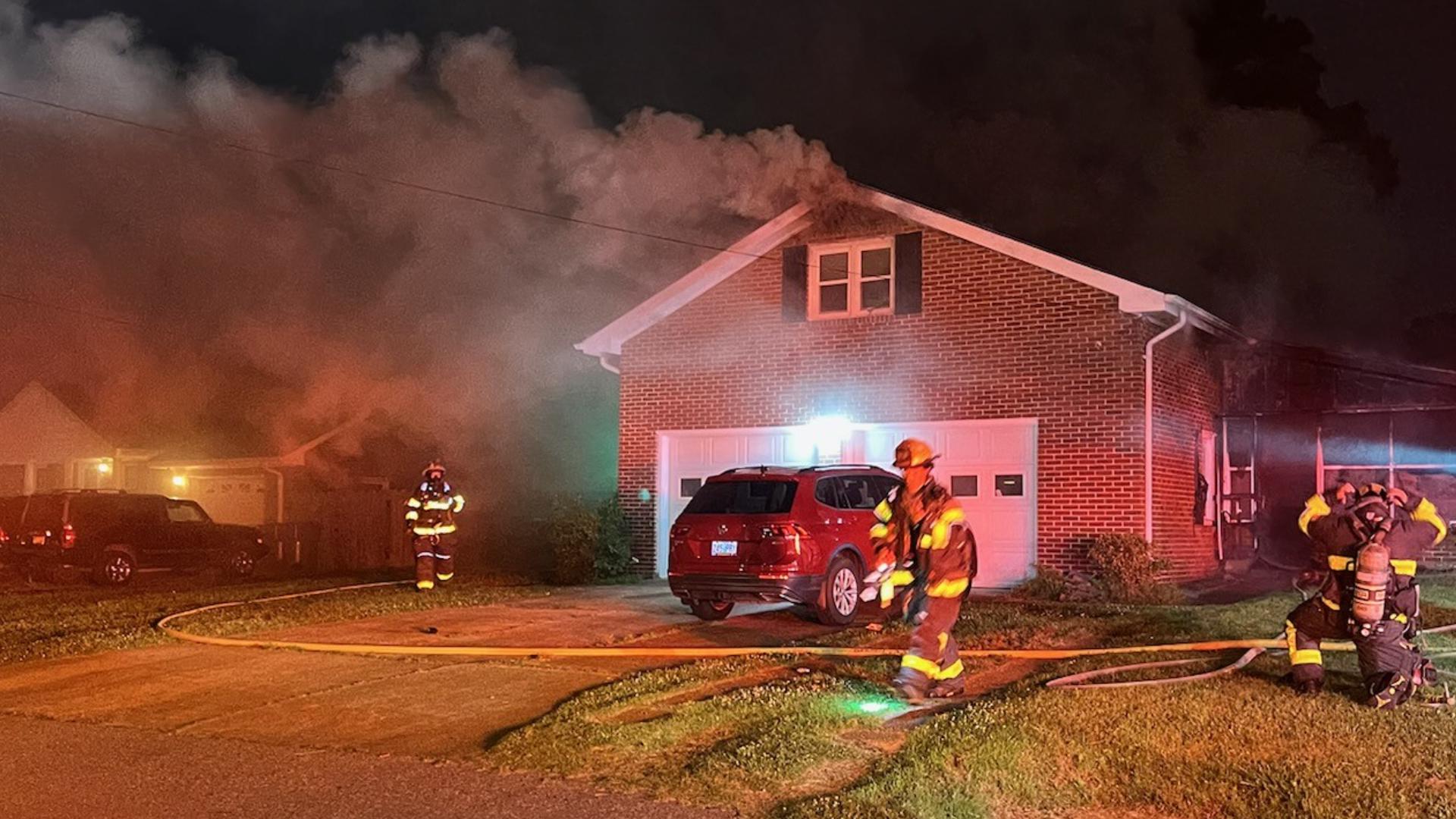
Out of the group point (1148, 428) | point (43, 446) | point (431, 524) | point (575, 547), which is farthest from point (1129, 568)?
point (43, 446)

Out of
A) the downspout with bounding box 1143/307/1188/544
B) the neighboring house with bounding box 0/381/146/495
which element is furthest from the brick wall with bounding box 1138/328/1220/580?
the neighboring house with bounding box 0/381/146/495

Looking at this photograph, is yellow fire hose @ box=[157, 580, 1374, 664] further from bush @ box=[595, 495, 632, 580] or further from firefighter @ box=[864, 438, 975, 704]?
bush @ box=[595, 495, 632, 580]

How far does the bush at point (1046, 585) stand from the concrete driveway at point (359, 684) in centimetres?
316

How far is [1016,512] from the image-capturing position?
1359cm

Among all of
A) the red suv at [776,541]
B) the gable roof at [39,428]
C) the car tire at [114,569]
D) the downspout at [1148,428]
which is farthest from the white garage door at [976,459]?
the gable roof at [39,428]

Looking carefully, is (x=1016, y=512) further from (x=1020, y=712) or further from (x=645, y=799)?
(x=645, y=799)

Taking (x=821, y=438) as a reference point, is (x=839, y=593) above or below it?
below

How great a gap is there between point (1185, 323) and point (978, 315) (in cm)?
224

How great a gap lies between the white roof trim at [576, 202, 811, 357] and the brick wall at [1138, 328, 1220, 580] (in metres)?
4.61

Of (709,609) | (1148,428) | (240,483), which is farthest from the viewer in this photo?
(240,483)

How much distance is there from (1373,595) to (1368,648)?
12.4 inches

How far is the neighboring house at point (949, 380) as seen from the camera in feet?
43.2

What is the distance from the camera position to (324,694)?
7.55 m

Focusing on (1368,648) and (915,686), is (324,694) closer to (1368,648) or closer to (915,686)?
(915,686)
